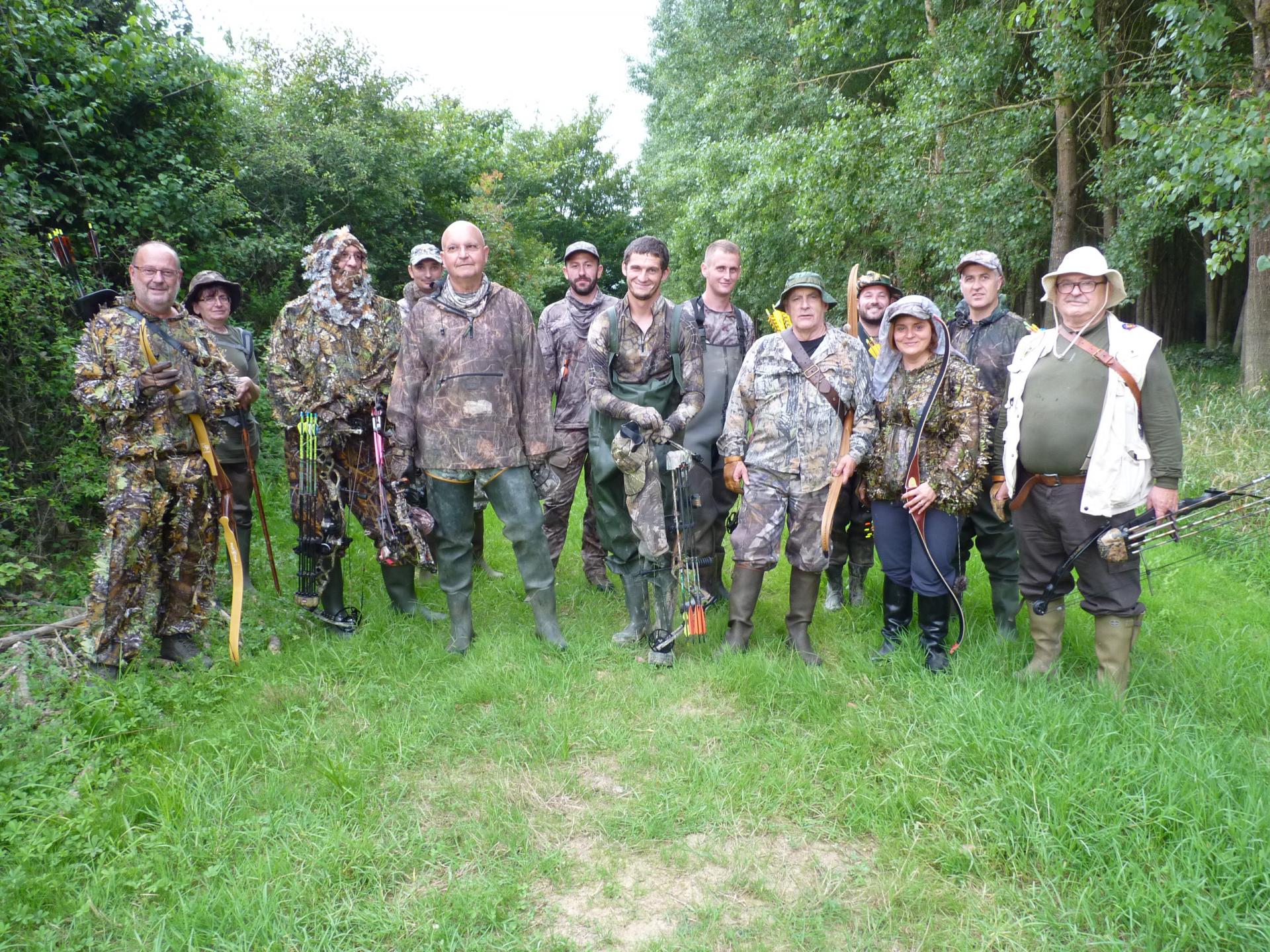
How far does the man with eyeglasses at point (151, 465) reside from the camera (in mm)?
4258

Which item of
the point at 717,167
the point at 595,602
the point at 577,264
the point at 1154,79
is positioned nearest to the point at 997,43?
the point at 1154,79

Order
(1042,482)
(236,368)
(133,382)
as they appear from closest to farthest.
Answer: (1042,482), (133,382), (236,368)

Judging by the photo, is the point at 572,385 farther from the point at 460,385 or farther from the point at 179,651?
the point at 179,651

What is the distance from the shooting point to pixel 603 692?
14.3 feet

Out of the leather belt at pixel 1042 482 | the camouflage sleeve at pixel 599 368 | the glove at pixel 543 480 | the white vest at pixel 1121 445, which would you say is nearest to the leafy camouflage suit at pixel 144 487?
the glove at pixel 543 480

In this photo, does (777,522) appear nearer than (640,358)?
Yes

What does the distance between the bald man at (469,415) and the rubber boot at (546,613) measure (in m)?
0.01

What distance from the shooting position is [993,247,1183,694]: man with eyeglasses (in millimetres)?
3725

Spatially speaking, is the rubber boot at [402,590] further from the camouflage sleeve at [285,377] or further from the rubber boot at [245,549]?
the camouflage sleeve at [285,377]

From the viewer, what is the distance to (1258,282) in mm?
9664

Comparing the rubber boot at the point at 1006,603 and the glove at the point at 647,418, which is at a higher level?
the glove at the point at 647,418

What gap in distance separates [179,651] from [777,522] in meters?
3.68

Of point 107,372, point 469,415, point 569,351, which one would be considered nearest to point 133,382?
point 107,372

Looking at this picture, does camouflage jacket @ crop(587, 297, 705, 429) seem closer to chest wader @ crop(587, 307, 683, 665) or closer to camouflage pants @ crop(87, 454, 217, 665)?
chest wader @ crop(587, 307, 683, 665)
